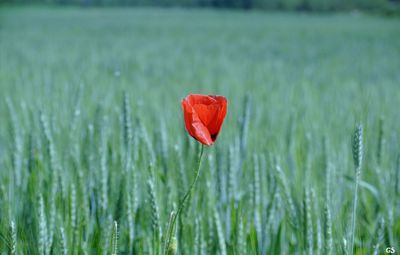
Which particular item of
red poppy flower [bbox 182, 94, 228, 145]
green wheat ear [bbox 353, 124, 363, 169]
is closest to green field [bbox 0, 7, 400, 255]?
green wheat ear [bbox 353, 124, 363, 169]

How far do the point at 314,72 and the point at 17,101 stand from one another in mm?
2909

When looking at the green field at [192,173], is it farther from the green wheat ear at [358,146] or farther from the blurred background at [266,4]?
the blurred background at [266,4]

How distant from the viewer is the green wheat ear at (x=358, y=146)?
733mm

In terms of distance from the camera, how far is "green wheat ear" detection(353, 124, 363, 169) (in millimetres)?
733

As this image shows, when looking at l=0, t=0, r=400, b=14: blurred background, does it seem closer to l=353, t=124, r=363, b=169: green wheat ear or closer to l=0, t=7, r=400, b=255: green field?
l=0, t=7, r=400, b=255: green field

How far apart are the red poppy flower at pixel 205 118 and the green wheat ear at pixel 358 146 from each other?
20 centimetres

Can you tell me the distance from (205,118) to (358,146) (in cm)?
22

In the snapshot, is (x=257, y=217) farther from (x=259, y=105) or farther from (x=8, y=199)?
(x=259, y=105)

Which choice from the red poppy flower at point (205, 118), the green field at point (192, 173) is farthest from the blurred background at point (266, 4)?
the red poppy flower at point (205, 118)

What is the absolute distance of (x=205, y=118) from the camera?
63 centimetres

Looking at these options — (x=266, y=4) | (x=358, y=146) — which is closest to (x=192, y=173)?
(x=358, y=146)

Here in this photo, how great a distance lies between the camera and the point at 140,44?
24.7ft

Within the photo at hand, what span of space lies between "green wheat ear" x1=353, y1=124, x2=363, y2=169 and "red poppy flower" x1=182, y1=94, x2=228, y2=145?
7.9 inches

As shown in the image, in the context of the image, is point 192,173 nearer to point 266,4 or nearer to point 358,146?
point 358,146
